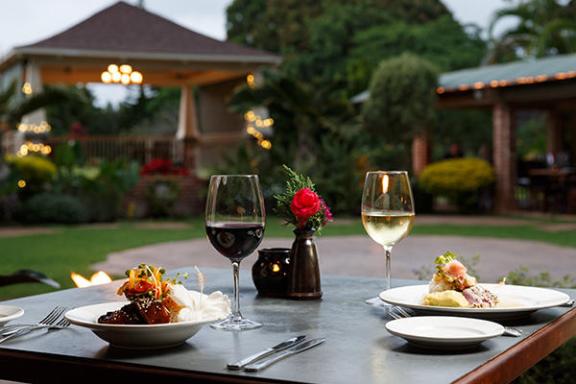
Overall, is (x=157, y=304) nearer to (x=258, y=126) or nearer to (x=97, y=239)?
(x=97, y=239)

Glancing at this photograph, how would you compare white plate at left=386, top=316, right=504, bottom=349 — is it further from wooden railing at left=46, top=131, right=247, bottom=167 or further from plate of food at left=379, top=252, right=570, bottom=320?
wooden railing at left=46, top=131, right=247, bottom=167

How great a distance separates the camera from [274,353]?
1.92 m

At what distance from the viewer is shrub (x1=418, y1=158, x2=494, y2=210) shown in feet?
63.1

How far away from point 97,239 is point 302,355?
1231 centimetres

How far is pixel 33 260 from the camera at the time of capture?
10.9 metres

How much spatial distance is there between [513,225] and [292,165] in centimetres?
510

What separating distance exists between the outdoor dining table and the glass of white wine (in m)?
0.23

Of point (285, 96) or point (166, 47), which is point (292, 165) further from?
point (166, 47)

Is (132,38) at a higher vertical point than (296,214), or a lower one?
higher

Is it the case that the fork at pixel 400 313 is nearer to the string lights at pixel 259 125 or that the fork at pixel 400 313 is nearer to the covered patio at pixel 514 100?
the covered patio at pixel 514 100

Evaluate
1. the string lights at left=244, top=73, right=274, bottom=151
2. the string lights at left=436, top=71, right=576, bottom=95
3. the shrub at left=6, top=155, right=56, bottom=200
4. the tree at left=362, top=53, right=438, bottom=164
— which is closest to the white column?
the string lights at left=244, top=73, right=274, bottom=151

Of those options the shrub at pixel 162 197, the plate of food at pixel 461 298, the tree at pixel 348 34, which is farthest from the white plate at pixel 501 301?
the tree at pixel 348 34

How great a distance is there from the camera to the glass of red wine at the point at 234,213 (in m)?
2.21

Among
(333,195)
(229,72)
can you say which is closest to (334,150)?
(333,195)
